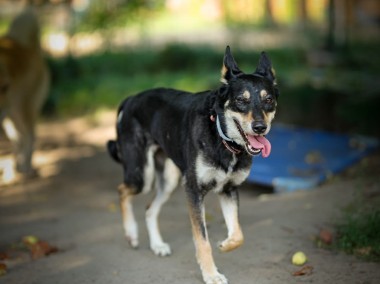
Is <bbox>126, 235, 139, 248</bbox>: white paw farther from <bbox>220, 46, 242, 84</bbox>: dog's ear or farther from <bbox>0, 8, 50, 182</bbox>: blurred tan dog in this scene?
<bbox>0, 8, 50, 182</bbox>: blurred tan dog

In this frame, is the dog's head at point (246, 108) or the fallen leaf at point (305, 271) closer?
the dog's head at point (246, 108)

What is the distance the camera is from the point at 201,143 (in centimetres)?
477

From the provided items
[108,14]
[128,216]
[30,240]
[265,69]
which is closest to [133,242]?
[128,216]

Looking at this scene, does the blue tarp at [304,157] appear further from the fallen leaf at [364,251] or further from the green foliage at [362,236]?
the fallen leaf at [364,251]

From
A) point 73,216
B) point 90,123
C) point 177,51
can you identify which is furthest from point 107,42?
point 73,216

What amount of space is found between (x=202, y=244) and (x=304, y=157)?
4.04 meters

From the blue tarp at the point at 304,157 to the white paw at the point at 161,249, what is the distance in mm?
2261

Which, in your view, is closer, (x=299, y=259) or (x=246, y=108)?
(x=246, y=108)

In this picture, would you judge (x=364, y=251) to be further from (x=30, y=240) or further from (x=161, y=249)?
(x=30, y=240)

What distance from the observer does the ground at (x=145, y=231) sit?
4934mm

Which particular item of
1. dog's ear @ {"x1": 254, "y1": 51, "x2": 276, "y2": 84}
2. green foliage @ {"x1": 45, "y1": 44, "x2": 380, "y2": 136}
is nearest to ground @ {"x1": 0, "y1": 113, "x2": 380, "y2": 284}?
dog's ear @ {"x1": 254, "y1": 51, "x2": 276, "y2": 84}

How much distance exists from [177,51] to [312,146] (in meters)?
7.14

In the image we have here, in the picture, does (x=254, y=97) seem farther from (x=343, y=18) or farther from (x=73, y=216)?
(x=343, y=18)

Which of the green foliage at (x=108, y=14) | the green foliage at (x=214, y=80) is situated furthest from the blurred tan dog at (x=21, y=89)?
the green foliage at (x=108, y=14)
